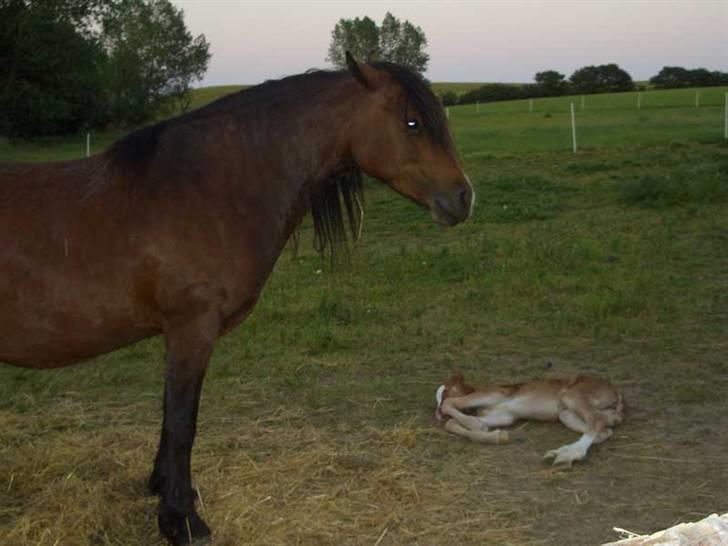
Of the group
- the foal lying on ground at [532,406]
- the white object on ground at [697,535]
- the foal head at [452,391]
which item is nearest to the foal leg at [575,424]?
the foal lying on ground at [532,406]

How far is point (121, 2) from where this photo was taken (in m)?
26.8

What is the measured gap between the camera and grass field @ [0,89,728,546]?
12.9 ft

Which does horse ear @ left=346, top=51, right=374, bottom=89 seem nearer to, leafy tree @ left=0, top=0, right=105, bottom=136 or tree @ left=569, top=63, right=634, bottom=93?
leafy tree @ left=0, top=0, right=105, bottom=136

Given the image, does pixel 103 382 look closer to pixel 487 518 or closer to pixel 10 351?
pixel 10 351

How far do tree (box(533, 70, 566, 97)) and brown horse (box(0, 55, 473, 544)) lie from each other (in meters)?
43.8

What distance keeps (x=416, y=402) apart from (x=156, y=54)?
52.5 m

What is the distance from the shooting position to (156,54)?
5381 cm

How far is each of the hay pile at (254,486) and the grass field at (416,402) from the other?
1 centimetres

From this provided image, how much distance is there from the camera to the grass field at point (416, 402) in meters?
3.95

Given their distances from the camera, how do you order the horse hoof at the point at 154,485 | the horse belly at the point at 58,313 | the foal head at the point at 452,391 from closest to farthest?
the horse belly at the point at 58,313 → the horse hoof at the point at 154,485 → the foal head at the point at 452,391

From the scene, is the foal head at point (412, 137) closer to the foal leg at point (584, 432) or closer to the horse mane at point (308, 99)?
the horse mane at point (308, 99)

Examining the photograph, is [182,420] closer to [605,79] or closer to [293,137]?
[293,137]

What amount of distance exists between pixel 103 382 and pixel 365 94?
3.49 m

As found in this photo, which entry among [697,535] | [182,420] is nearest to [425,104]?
[182,420]
